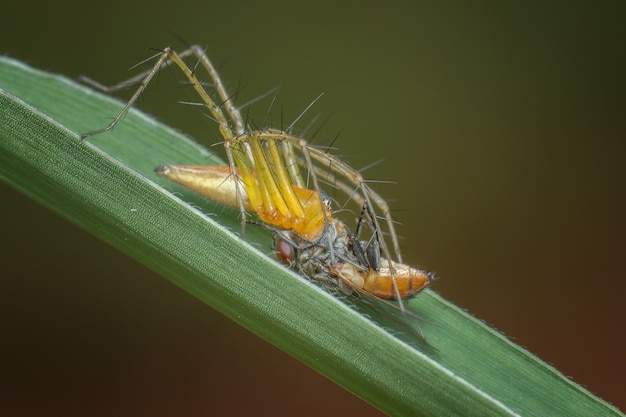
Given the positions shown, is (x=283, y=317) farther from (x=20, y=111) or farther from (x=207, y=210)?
(x=207, y=210)

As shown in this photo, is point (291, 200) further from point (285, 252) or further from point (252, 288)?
point (252, 288)

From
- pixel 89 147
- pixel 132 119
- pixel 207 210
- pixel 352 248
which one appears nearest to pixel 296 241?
pixel 352 248

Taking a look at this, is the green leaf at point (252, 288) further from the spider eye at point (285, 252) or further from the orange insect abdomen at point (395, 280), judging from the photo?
the spider eye at point (285, 252)

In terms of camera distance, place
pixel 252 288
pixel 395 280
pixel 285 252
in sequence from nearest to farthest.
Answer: pixel 252 288
pixel 395 280
pixel 285 252

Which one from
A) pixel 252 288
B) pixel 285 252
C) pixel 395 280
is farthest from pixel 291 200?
pixel 252 288

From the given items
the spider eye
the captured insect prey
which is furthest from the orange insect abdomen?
the spider eye

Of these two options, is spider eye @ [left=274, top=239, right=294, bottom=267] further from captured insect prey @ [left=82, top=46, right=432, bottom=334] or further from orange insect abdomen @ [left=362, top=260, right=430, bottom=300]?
orange insect abdomen @ [left=362, top=260, right=430, bottom=300]
